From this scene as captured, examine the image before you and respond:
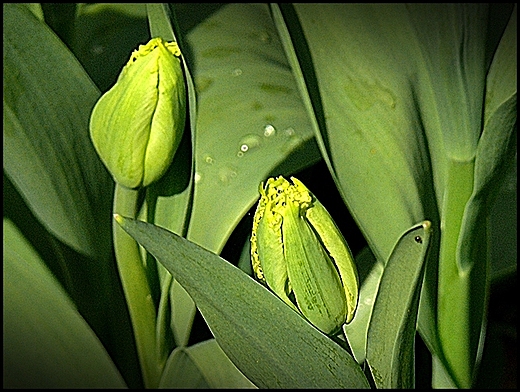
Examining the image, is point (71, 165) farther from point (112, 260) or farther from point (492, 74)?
point (492, 74)

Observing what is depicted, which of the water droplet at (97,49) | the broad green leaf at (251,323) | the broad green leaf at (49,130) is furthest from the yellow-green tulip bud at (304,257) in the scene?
the water droplet at (97,49)

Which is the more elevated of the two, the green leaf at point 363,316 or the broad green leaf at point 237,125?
the broad green leaf at point 237,125

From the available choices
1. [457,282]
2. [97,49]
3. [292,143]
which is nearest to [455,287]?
[457,282]

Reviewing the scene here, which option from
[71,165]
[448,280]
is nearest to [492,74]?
[448,280]

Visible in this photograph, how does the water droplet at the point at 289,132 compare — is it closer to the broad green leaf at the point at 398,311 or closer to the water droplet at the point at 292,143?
the water droplet at the point at 292,143

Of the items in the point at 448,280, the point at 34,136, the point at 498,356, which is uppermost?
the point at 34,136

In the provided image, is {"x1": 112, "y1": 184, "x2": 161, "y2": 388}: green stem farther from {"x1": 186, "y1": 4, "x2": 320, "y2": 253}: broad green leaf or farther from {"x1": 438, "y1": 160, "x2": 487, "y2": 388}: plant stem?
{"x1": 438, "y1": 160, "x2": 487, "y2": 388}: plant stem
